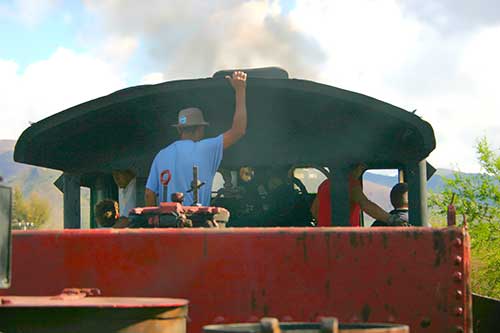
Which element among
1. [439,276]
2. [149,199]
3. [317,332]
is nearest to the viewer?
[317,332]

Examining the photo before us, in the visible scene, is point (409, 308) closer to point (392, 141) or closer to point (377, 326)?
point (377, 326)

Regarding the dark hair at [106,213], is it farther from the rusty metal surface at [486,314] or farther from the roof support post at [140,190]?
the rusty metal surface at [486,314]

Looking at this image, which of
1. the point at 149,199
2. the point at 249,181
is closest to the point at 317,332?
the point at 149,199

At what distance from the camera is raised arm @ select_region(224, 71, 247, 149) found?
565 centimetres

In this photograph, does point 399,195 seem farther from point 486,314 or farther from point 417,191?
point 486,314

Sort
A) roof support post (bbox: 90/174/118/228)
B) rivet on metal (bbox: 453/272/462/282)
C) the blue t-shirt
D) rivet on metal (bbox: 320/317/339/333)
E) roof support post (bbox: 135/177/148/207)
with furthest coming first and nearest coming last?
1. roof support post (bbox: 90/174/118/228)
2. roof support post (bbox: 135/177/148/207)
3. the blue t-shirt
4. rivet on metal (bbox: 453/272/462/282)
5. rivet on metal (bbox: 320/317/339/333)

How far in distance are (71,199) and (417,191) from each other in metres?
2.84

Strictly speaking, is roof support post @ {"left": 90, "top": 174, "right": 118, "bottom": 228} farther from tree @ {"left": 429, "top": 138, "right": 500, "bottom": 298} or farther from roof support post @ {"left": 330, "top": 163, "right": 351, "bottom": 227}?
tree @ {"left": 429, "top": 138, "right": 500, "bottom": 298}

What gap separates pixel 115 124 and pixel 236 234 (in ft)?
10.2

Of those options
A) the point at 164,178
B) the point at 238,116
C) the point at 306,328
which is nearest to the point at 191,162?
the point at 164,178

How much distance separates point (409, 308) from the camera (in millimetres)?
4090

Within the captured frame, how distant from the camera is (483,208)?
71.2 ft

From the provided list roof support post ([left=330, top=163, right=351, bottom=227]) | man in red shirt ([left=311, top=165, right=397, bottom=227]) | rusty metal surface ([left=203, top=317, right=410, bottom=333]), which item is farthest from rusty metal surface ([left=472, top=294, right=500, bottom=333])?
rusty metal surface ([left=203, top=317, right=410, bottom=333])

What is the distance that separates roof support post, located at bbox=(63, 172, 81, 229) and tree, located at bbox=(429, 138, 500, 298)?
46.2 feet
